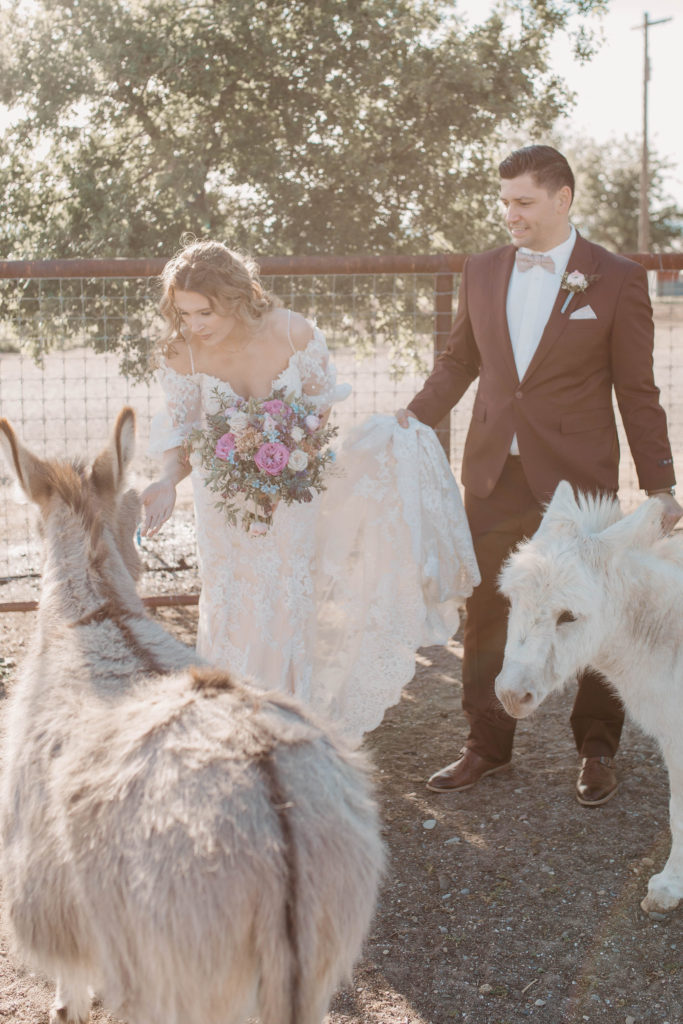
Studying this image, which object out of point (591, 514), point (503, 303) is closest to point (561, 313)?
point (503, 303)

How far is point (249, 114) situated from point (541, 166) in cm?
422

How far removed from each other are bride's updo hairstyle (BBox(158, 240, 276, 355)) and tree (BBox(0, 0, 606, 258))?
11.1ft

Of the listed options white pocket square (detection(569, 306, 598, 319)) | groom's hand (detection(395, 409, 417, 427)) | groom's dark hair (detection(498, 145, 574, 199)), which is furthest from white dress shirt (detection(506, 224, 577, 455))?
groom's hand (detection(395, 409, 417, 427))

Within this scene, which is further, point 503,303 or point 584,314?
point 503,303

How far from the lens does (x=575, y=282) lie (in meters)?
3.45

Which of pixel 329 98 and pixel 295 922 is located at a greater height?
pixel 329 98

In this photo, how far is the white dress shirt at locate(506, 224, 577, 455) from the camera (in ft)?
11.7

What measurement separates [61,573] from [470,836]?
202 cm

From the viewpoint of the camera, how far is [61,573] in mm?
2488

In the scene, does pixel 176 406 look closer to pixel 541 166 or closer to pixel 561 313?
pixel 561 313

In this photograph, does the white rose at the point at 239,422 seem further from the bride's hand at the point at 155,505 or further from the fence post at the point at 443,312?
the fence post at the point at 443,312

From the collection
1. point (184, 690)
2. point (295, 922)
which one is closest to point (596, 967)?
point (295, 922)

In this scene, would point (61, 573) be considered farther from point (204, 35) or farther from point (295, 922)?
point (204, 35)

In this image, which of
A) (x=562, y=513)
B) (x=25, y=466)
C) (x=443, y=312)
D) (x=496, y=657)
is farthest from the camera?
(x=443, y=312)
